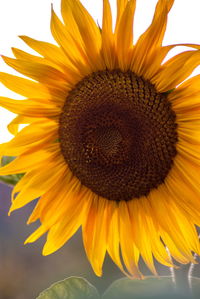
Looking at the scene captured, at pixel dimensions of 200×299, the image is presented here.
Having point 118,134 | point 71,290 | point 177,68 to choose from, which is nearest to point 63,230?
point 71,290

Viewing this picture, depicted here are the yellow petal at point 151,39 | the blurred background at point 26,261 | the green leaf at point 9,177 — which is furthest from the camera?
the blurred background at point 26,261

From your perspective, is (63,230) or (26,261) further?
(26,261)

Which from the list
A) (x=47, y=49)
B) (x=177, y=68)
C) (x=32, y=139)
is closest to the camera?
(x=177, y=68)

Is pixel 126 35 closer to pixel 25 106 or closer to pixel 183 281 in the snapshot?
pixel 25 106

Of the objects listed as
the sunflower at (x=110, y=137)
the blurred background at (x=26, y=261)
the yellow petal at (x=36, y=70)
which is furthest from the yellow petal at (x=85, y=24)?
the blurred background at (x=26, y=261)

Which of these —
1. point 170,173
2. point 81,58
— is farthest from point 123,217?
point 81,58

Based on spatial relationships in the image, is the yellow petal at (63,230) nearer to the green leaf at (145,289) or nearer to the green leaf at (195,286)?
the green leaf at (145,289)
